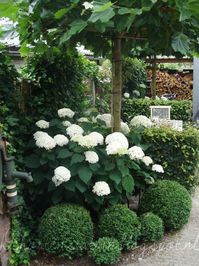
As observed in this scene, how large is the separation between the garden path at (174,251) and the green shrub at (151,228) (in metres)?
0.10

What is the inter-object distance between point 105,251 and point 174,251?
845 millimetres

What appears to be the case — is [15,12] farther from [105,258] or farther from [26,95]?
[105,258]

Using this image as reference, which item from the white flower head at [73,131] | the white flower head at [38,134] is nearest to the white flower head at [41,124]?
the white flower head at [38,134]

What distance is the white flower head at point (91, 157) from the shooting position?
388 centimetres

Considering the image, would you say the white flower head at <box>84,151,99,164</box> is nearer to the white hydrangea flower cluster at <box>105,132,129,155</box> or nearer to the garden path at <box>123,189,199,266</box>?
the white hydrangea flower cluster at <box>105,132,129,155</box>

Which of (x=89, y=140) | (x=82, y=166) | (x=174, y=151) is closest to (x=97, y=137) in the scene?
(x=89, y=140)

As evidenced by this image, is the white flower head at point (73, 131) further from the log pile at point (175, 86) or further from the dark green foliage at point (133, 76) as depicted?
the log pile at point (175, 86)

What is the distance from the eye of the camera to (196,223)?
16.0 ft

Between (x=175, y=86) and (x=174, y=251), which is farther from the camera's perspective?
(x=175, y=86)

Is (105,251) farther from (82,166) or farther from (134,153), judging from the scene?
(134,153)

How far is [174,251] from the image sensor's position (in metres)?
4.15

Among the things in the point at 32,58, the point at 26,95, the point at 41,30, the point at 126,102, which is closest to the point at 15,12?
the point at 41,30

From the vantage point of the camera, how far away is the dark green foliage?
40.1 ft

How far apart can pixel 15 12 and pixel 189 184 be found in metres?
3.14
